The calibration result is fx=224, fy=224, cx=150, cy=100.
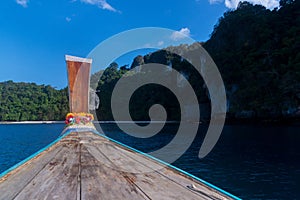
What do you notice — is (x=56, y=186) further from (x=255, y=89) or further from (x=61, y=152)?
(x=255, y=89)

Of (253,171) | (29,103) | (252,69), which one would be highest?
(252,69)

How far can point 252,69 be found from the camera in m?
53.4

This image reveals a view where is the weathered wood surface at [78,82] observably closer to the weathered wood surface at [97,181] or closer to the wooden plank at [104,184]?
the weathered wood surface at [97,181]

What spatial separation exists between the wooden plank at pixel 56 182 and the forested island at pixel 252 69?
52.4 ft

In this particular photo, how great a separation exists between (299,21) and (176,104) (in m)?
47.7

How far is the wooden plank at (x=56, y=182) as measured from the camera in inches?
96.3

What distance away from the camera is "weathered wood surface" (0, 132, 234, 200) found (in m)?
2.47

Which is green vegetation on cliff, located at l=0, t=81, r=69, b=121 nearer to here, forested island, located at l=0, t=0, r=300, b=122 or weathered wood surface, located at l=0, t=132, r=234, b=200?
forested island, located at l=0, t=0, r=300, b=122

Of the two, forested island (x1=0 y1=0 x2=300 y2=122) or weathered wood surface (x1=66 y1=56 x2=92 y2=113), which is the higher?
forested island (x1=0 y1=0 x2=300 y2=122)

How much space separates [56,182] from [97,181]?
1.68 ft

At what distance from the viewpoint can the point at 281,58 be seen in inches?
1948

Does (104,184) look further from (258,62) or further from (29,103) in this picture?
(29,103)

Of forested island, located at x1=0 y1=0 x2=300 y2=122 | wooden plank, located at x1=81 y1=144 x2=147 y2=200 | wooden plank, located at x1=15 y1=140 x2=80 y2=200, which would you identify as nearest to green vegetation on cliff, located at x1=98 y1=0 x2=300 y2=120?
forested island, located at x1=0 y1=0 x2=300 y2=122

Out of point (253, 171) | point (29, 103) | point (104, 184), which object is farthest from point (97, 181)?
point (29, 103)
